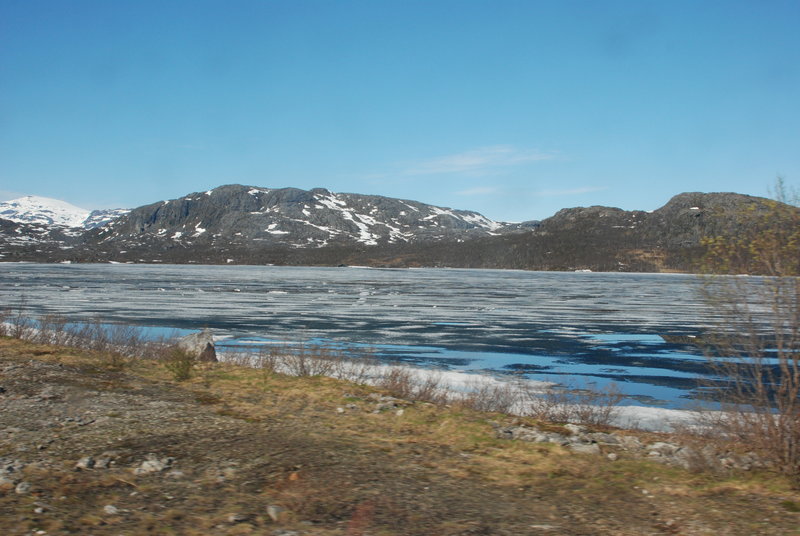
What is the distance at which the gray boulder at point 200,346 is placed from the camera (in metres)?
18.1

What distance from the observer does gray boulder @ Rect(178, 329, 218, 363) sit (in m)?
18.1

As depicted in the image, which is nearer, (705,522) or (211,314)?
(705,522)

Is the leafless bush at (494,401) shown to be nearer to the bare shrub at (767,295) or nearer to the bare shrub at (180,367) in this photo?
the bare shrub at (767,295)

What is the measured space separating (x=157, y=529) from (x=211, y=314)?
35.0 m

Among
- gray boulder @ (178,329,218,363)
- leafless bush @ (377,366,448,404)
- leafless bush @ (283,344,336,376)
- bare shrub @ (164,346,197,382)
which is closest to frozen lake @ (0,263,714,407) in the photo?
leafless bush @ (283,344,336,376)

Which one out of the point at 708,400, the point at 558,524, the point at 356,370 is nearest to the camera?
the point at 558,524

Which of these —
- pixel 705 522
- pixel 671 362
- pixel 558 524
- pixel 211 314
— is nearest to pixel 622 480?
pixel 705 522

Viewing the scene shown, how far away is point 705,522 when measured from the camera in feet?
22.2

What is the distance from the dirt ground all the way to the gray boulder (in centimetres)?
585

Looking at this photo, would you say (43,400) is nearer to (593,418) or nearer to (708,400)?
(593,418)

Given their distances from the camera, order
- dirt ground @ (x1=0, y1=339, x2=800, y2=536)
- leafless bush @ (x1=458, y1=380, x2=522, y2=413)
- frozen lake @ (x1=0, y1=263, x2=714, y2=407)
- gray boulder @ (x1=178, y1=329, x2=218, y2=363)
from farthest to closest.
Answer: frozen lake @ (x1=0, y1=263, x2=714, y2=407)
gray boulder @ (x1=178, y1=329, x2=218, y2=363)
leafless bush @ (x1=458, y1=380, x2=522, y2=413)
dirt ground @ (x1=0, y1=339, x2=800, y2=536)

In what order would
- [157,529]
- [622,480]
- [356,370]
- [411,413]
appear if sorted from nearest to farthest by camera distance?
1. [157,529]
2. [622,480]
3. [411,413]
4. [356,370]

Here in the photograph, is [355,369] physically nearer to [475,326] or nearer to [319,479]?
[319,479]

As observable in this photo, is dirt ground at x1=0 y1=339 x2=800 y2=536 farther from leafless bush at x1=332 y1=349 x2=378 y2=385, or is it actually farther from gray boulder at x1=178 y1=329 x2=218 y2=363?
gray boulder at x1=178 y1=329 x2=218 y2=363
